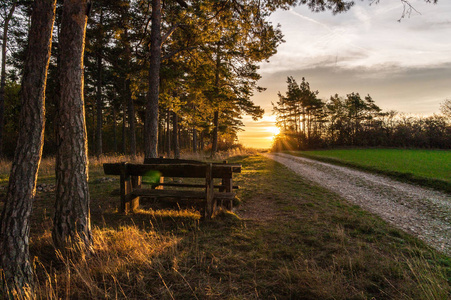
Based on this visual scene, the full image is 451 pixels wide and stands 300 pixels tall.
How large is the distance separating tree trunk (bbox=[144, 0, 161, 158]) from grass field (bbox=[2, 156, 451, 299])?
2.95 metres

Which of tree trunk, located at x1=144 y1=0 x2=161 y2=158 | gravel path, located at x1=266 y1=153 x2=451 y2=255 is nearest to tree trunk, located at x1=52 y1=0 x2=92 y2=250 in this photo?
tree trunk, located at x1=144 y1=0 x2=161 y2=158

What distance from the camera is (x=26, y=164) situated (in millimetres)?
2631

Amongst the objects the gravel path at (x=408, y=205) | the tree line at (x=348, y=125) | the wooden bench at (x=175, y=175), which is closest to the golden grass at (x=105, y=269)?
the wooden bench at (x=175, y=175)

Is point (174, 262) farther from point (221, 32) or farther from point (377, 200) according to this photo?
point (221, 32)

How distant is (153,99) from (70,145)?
196 inches

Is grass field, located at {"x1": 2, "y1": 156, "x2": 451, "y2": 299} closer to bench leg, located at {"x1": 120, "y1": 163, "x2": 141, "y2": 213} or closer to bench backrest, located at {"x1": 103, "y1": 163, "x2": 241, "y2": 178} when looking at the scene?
bench leg, located at {"x1": 120, "y1": 163, "x2": 141, "y2": 213}

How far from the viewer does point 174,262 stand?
2779 millimetres

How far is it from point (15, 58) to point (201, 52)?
52.0 feet

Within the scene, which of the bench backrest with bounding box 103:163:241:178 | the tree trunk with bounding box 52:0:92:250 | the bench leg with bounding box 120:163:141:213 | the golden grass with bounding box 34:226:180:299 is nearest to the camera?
the golden grass with bounding box 34:226:180:299

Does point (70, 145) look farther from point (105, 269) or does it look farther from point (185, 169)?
point (185, 169)

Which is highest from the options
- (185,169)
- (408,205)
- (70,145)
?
(70,145)

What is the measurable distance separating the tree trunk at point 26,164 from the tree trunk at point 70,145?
0.49 metres

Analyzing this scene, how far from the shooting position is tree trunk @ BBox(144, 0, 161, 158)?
306 inches

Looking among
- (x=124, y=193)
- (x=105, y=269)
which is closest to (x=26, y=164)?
(x=105, y=269)
